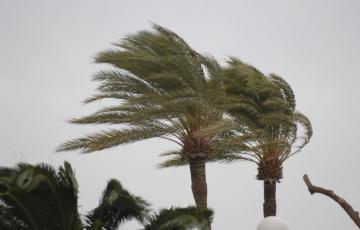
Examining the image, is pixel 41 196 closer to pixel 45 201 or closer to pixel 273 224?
pixel 45 201

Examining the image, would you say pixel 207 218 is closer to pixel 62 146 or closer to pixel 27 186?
pixel 27 186

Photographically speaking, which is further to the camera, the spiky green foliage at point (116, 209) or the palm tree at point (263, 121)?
the palm tree at point (263, 121)

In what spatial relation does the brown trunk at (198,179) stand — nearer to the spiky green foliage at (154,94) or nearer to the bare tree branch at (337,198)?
the spiky green foliage at (154,94)

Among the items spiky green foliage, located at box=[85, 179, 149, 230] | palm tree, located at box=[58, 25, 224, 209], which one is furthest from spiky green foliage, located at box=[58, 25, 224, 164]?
spiky green foliage, located at box=[85, 179, 149, 230]

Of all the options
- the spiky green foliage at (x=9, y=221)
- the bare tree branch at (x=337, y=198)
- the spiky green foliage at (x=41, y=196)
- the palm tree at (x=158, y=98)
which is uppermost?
the palm tree at (x=158, y=98)

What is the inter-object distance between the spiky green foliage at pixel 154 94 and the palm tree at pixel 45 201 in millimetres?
3536

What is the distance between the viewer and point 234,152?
1886 centimetres

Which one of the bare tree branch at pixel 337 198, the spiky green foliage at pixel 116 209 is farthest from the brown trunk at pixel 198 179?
the spiky green foliage at pixel 116 209

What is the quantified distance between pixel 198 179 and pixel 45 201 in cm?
691

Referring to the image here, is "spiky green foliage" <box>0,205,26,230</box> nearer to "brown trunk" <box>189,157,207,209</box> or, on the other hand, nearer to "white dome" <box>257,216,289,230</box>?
"white dome" <box>257,216,289,230</box>

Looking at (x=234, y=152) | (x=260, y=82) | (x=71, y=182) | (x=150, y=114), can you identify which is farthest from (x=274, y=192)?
(x=71, y=182)

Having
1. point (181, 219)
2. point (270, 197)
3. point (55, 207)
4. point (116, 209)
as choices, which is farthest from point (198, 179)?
point (55, 207)

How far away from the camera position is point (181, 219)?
38.7 feet

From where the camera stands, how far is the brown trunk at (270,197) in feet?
61.9
